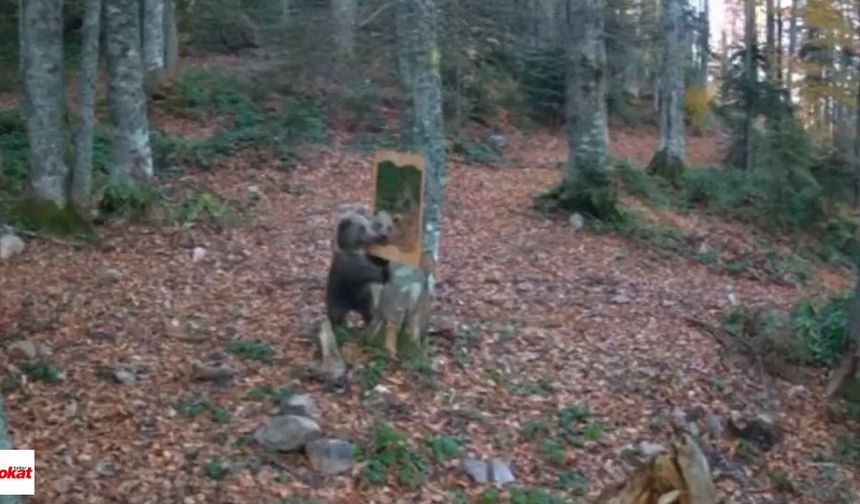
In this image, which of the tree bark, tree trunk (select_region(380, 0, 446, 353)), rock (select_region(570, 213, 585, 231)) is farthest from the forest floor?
rock (select_region(570, 213, 585, 231))

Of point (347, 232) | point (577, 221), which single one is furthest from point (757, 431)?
point (577, 221)

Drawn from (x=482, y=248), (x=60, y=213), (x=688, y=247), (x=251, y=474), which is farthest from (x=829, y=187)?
(x=251, y=474)

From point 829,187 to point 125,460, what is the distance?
49.0 ft

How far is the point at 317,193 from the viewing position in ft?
46.2

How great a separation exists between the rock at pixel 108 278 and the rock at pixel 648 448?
471 cm

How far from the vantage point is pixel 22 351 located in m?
6.95

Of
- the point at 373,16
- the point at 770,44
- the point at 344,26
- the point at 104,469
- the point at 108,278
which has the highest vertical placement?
the point at 373,16

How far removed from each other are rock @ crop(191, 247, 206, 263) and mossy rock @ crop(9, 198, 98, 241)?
0.99 m

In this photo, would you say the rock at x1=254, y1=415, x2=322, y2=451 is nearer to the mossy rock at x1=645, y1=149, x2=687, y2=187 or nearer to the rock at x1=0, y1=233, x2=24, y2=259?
the rock at x1=0, y1=233, x2=24, y2=259

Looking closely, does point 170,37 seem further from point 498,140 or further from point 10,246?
point 10,246

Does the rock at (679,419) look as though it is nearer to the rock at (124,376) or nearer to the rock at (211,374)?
the rock at (211,374)

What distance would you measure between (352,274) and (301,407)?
1288 mm

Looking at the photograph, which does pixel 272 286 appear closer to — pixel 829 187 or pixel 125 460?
pixel 125 460

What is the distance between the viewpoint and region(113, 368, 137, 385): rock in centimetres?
675
